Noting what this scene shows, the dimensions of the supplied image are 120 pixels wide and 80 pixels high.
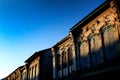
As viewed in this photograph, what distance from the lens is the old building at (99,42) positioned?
47.3 ft

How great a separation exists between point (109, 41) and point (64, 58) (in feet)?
23.7

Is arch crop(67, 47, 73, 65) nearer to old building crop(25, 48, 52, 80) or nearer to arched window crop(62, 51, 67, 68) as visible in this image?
Result: arched window crop(62, 51, 67, 68)

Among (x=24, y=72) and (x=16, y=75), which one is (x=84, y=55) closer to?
(x=24, y=72)

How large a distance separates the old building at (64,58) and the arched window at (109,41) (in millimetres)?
4321

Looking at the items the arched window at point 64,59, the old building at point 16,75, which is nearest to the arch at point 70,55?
the arched window at point 64,59

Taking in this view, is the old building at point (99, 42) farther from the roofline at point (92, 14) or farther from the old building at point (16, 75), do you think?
the old building at point (16, 75)

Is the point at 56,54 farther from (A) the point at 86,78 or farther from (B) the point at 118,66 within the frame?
(B) the point at 118,66

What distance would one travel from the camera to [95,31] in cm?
1692

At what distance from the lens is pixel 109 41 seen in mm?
15125

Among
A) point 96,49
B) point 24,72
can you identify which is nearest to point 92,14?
point 96,49

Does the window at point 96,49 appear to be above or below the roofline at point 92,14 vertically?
below

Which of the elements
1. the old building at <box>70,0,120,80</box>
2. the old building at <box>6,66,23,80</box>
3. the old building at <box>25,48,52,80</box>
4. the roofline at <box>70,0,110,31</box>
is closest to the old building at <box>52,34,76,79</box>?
the old building at <box>70,0,120,80</box>

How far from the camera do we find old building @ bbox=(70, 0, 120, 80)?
567 inches

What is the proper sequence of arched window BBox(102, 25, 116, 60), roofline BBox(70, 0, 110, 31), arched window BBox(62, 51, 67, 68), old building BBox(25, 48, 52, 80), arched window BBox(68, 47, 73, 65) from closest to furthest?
1. arched window BBox(102, 25, 116, 60)
2. roofline BBox(70, 0, 110, 31)
3. arched window BBox(68, 47, 73, 65)
4. arched window BBox(62, 51, 67, 68)
5. old building BBox(25, 48, 52, 80)
